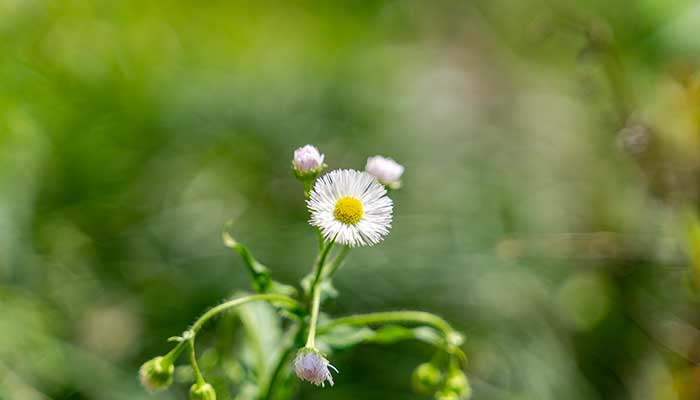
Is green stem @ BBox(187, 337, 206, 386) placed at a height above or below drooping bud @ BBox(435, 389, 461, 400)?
below

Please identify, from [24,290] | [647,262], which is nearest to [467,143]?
[647,262]

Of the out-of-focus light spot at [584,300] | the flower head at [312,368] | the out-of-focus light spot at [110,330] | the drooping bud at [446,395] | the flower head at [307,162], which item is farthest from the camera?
the out-of-focus light spot at [584,300]

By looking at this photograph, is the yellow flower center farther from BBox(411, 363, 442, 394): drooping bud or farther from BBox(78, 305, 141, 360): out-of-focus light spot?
BBox(78, 305, 141, 360): out-of-focus light spot

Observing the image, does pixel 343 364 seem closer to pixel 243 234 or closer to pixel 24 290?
pixel 243 234

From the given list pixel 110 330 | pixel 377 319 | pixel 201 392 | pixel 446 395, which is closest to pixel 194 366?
pixel 201 392

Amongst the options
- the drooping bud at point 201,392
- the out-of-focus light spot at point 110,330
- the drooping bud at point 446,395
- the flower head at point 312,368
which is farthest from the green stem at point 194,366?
the out-of-focus light spot at point 110,330

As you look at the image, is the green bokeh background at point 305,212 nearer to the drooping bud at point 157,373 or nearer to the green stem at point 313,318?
the drooping bud at point 157,373

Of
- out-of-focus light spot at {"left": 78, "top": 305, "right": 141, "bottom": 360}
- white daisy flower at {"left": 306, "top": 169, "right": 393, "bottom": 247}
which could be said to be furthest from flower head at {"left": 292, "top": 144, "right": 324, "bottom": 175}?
out-of-focus light spot at {"left": 78, "top": 305, "right": 141, "bottom": 360}
